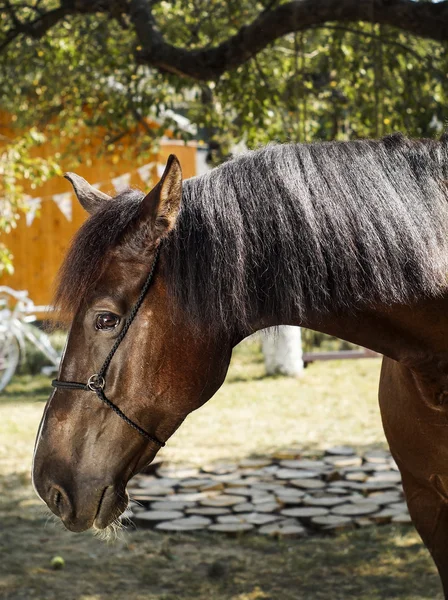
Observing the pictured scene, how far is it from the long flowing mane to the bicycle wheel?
320 inches

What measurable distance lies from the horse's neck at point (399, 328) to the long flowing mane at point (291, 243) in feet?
0.19

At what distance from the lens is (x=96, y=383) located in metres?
2.01

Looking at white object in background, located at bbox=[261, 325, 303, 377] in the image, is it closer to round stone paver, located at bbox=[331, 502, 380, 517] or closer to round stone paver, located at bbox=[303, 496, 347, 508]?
round stone paver, located at bbox=[303, 496, 347, 508]

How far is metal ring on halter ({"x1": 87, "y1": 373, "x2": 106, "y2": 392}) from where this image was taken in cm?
201

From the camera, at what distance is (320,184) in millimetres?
2051

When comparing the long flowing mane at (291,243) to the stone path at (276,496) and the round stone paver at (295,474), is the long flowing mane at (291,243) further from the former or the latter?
the round stone paver at (295,474)

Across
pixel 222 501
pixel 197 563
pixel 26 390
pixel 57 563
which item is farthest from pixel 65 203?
pixel 197 563

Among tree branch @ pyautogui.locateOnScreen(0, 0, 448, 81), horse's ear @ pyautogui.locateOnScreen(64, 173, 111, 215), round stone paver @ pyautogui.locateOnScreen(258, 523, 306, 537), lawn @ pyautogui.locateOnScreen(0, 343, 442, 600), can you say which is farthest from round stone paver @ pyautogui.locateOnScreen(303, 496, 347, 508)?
horse's ear @ pyautogui.locateOnScreen(64, 173, 111, 215)

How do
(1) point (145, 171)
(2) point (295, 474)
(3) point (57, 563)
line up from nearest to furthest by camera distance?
1. (3) point (57, 563)
2. (2) point (295, 474)
3. (1) point (145, 171)

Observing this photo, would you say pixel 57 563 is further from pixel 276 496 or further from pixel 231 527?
pixel 276 496

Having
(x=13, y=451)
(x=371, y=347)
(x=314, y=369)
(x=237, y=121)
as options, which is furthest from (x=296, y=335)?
(x=371, y=347)

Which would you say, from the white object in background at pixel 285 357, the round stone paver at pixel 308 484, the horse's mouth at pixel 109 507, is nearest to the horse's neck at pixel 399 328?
the horse's mouth at pixel 109 507

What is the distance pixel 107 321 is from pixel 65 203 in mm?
10536

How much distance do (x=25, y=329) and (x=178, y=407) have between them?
8.28 metres
